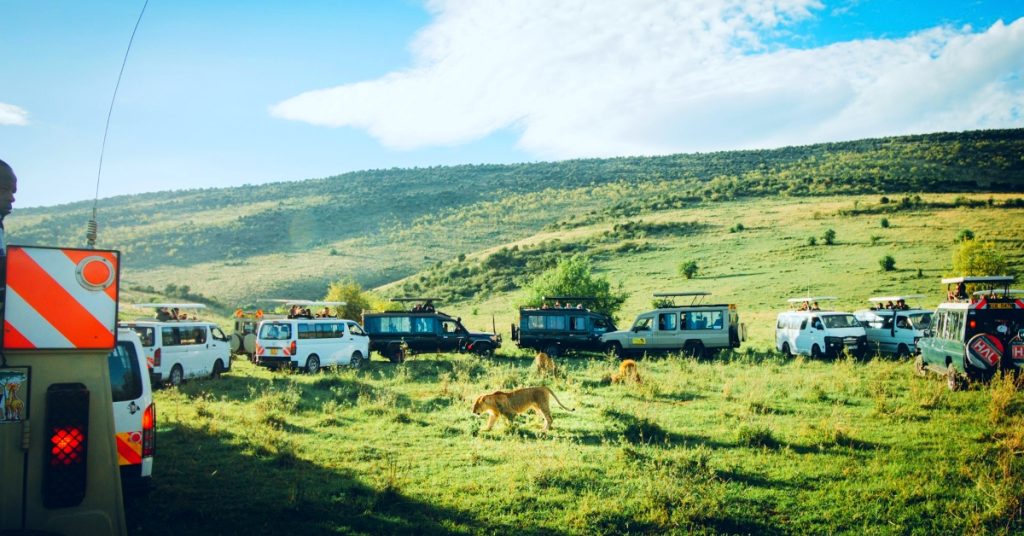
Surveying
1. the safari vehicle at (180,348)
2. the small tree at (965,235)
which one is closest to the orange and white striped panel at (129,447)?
the safari vehicle at (180,348)

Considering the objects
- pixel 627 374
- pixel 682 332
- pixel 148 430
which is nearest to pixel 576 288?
pixel 682 332

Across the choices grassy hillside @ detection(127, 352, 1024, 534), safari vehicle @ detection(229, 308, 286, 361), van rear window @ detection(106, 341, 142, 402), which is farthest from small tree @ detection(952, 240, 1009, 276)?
van rear window @ detection(106, 341, 142, 402)

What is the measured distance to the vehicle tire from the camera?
2190 centimetres

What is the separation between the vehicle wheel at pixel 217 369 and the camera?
19.6 m

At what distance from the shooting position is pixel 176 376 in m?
18.0

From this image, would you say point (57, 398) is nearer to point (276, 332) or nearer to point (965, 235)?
point (276, 332)

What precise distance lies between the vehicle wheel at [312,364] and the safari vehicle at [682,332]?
33.7ft

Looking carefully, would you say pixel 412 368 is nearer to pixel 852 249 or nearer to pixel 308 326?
pixel 308 326

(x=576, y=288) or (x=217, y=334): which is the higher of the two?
(x=576, y=288)

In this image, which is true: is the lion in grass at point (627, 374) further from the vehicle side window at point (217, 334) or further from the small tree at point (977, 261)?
the small tree at point (977, 261)

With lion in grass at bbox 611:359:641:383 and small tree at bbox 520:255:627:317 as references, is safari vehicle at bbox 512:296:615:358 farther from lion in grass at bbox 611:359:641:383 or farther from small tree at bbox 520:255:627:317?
small tree at bbox 520:255:627:317

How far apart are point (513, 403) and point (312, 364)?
38.1 feet

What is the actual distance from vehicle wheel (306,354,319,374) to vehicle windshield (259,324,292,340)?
1069mm

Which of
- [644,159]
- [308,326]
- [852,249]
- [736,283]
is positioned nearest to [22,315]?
[308,326]
